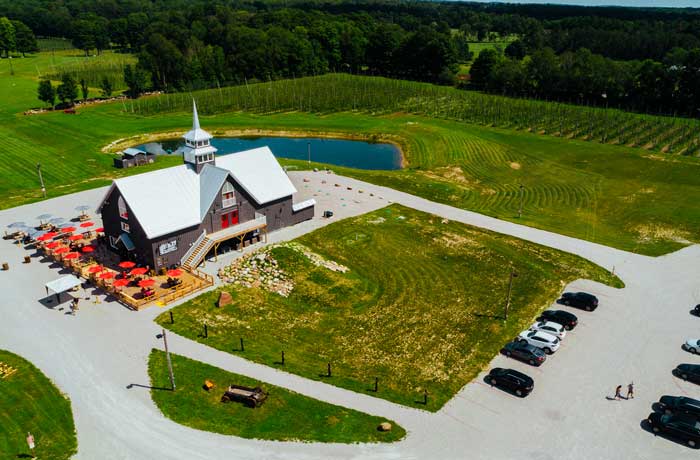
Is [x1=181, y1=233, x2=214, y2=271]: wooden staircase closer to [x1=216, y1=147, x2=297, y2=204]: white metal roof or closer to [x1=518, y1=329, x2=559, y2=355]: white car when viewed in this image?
[x1=216, y1=147, x2=297, y2=204]: white metal roof

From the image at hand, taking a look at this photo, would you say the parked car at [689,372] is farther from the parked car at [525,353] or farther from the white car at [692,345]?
the parked car at [525,353]

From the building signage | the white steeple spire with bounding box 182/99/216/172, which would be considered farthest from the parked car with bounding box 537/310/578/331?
the white steeple spire with bounding box 182/99/216/172

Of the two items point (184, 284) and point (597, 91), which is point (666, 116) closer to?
point (597, 91)

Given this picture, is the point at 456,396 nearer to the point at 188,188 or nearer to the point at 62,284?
the point at 188,188

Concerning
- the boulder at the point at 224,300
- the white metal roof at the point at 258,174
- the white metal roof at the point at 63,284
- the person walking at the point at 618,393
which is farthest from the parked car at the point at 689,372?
the white metal roof at the point at 63,284

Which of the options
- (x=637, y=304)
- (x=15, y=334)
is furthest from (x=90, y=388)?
(x=637, y=304)

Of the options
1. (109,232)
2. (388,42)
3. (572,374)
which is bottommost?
(572,374)
